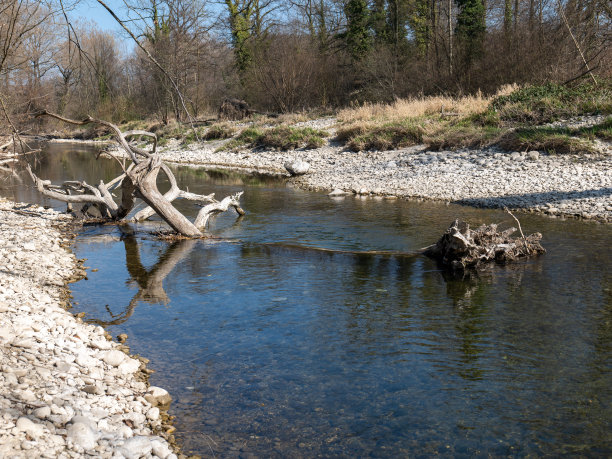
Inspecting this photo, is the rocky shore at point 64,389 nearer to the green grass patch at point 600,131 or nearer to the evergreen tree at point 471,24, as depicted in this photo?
the green grass patch at point 600,131

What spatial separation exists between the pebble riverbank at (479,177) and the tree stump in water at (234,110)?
1274cm

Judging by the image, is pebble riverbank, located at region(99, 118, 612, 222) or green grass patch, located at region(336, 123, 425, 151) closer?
pebble riverbank, located at region(99, 118, 612, 222)

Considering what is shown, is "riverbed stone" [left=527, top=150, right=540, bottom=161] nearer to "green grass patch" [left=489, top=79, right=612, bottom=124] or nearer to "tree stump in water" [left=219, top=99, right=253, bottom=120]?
"green grass patch" [left=489, top=79, right=612, bottom=124]

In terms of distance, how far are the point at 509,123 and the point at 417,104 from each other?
5.93 metres

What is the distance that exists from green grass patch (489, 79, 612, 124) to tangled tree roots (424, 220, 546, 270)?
9450 mm

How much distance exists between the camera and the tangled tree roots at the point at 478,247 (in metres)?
8.80

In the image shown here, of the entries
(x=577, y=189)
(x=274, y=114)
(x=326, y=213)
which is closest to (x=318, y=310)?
(x=326, y=213)

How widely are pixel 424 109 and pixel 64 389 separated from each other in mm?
20244

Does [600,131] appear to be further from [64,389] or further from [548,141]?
[64,389]

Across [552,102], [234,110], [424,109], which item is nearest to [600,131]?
[552,102]

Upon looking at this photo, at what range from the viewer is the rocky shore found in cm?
359

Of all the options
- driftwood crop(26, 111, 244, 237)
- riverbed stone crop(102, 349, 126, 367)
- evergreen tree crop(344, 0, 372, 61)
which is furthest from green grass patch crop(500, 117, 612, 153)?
evergreen tree crop(344, 0, 372, 61)

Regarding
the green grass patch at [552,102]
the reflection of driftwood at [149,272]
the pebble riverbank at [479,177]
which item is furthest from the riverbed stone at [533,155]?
the reflection of driftwood at [149,272]

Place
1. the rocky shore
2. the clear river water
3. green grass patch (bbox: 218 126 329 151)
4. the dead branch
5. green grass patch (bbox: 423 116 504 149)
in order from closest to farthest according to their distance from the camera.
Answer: the rocky shore
the clear river water
the dead branch
green grass patch (bbox: 423 116 504 149)
green grass patch (bbox: 218 126 329 151)
